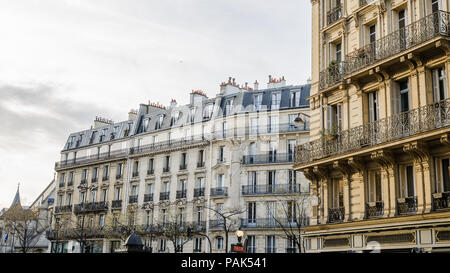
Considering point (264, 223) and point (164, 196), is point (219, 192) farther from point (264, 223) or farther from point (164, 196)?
point (164, 196)

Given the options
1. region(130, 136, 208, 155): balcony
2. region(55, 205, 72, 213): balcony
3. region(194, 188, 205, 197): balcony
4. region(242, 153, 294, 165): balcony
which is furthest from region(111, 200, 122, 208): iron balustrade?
region(242, 153, 294, 165): balcony

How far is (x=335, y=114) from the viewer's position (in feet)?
69.2

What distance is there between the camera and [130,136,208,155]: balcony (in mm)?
54888

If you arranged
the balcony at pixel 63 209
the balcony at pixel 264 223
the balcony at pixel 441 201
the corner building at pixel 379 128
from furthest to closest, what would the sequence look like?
1. the balcony at pixel 63 209
2. the balcony at pixel 264 223
3. the corner building at pixel 379 128
4. the balcony at pixel 441 201

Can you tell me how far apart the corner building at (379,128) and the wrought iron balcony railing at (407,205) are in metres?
0.03

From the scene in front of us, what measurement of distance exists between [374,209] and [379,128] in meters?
2.66

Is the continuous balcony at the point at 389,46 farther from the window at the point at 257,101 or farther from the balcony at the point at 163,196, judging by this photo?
the balcony at the point at 163,196

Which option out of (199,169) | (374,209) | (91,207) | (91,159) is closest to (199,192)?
(199,169)

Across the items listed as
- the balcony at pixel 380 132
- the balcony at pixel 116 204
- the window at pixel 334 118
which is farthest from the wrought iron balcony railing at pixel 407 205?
the balcony at pixel 116 204

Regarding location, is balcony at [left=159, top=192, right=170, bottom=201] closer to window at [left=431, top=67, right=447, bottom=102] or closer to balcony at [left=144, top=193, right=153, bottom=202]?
balcony at [left=144, top=193, right=153, bottom=202]

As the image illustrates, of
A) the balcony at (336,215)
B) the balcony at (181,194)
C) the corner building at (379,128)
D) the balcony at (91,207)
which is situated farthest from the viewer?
the balcony at (91,207)

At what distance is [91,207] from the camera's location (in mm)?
63062

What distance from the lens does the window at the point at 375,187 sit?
1808 cm

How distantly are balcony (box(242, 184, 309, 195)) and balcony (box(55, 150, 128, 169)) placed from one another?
1870 centimetres
